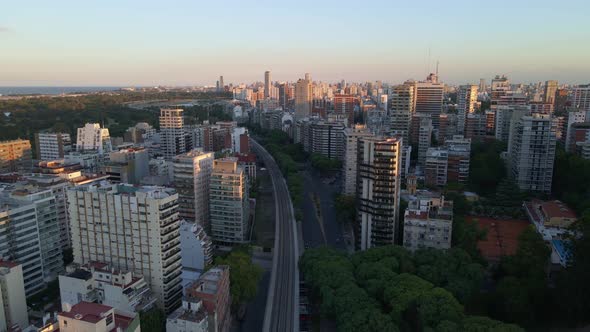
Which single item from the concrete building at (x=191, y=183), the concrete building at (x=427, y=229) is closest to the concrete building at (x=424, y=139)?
the concrete building at (x=427, y=229)

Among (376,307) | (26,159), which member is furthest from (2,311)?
(26,159)

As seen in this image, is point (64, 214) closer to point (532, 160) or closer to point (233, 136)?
point (233, 136)

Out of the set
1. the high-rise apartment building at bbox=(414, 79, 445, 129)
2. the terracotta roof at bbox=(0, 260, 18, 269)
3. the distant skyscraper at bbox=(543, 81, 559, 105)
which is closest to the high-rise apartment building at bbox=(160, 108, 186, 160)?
the terracotta roof at bbox=(0, 260, 18, 269)

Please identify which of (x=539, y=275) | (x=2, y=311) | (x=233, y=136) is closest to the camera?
(x=2, y=311)

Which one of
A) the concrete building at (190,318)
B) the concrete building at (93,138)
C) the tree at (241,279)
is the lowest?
the tree at (241,279)

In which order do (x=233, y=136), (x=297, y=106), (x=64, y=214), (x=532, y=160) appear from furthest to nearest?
(x=297, y=106) → (x=233, y=136) → (x=532, y=160) → (x=64, y=214)

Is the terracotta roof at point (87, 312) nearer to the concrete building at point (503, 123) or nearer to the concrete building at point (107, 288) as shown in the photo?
the concrete building at point (107, 288)

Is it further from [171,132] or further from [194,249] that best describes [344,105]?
[194,249]
